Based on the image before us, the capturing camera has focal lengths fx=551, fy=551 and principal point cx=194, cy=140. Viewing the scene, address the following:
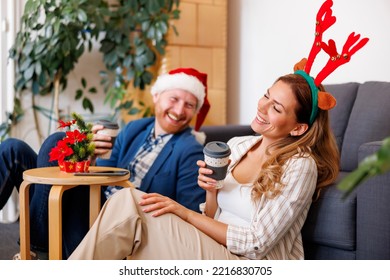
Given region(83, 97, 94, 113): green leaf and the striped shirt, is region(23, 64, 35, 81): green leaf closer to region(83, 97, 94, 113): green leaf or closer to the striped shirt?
region(83, 97, 94, 113): green leaf

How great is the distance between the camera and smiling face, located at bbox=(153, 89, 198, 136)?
216 cm

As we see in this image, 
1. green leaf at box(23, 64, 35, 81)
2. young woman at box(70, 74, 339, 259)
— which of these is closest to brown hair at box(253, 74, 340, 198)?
young woman at box(70, 74, 339, 259)

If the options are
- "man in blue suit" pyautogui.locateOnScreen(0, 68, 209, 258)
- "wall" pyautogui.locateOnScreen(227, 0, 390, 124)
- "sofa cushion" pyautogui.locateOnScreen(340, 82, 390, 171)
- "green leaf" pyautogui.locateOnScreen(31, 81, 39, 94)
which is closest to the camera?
"man in blue suit" pyautogui.locateOnScreen(0, 68, 209, 258)

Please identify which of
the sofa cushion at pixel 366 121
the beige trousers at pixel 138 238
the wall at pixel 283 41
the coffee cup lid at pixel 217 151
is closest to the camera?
the beige trousers at pixel 138 238

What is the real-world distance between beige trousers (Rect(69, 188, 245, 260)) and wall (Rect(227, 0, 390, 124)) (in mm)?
1699

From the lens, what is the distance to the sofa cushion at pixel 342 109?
2.54 meters

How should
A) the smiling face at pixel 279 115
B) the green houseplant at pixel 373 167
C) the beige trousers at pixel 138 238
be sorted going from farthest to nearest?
the smiling face at pixel 279 115 → the beige trousers at pixel 138 238 → the green houseplant at pixel 373 167

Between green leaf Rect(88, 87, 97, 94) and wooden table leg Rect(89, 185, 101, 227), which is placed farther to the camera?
green leaf Rect(88, 87, 97, 94)

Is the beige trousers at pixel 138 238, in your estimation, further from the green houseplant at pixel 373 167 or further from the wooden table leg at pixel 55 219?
the green houseplant at pixel 373 167

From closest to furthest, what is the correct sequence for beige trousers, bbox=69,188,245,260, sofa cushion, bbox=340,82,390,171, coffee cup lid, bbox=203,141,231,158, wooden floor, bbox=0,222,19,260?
beige trousers, bbox=69,188,245,260, coffee cup lid, bbox=203,141,231,158, sofa cushion, bbox=340,82,390,171, wooden floor, bbox=0,222,19,260

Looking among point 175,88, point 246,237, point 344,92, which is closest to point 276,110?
point 246,237

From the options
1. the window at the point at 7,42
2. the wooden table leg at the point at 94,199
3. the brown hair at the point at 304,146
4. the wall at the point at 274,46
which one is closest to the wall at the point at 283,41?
the wall at the point at 274,46

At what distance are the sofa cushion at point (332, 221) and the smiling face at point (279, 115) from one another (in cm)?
28

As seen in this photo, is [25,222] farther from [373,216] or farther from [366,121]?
[366,121]
